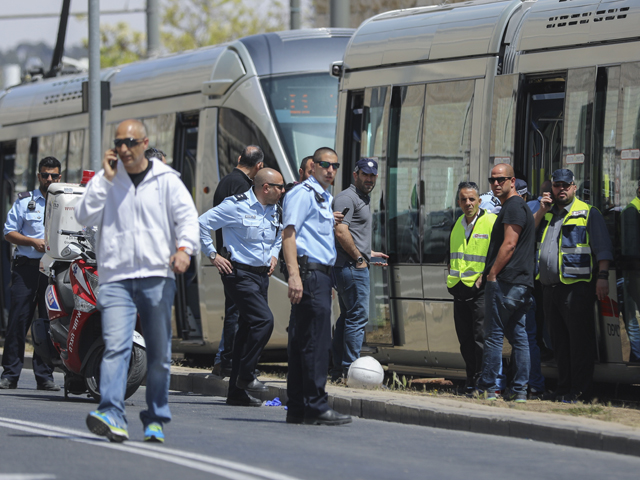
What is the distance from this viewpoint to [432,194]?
11.0 m

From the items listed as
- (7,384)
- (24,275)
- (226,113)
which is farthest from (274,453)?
(226,113)

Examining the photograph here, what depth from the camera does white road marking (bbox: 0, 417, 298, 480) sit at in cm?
621

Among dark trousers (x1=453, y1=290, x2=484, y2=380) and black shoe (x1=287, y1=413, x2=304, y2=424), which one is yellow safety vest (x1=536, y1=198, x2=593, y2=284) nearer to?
dark trousers (x1=453, y1=290, x2=484, y2=380)

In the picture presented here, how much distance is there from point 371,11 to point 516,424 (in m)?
20.1

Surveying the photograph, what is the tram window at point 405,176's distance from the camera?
36.4ft

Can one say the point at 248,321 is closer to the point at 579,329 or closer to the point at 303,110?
the point at 579,329

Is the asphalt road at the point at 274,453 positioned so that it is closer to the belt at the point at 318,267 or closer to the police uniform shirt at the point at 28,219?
the belt at the point at 318,267

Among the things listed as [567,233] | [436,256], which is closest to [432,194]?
[436,256]

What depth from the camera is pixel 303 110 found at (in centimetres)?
1287

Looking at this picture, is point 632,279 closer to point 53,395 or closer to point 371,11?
point 53,395

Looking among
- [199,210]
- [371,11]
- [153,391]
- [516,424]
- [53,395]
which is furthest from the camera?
[371,11]

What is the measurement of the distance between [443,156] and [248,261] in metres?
2.20

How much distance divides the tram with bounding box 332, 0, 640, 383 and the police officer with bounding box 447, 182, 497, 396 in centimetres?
35

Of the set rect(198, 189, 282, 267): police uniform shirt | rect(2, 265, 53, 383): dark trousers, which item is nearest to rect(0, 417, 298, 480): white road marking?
rect(198, 189, 282, 267): police uniform shirt
